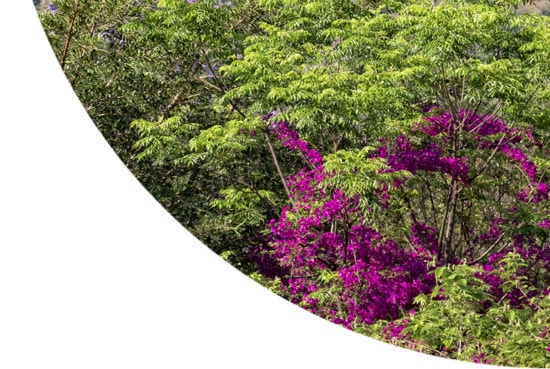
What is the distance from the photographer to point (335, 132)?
5473mm

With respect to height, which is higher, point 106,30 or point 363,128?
point 106,30

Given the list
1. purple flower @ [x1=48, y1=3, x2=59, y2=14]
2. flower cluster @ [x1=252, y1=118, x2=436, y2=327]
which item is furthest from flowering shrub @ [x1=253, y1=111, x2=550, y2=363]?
purple flower @ [x1=48, y1=3, x2=59, y2=14]

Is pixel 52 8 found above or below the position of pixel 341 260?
above

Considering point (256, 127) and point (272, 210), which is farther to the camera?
point (272, 210)

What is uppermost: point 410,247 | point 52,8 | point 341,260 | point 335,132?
point 52,8

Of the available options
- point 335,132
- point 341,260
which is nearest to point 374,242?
point 341,260

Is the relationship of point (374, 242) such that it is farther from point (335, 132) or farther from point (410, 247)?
point (335, 132)

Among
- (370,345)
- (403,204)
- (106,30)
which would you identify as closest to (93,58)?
(106,30)

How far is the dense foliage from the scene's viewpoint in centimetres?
457

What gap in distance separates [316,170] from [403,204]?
1347 millimetres

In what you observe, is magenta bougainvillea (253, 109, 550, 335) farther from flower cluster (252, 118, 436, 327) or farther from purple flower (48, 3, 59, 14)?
purple flower (48, 3, 59, 14)

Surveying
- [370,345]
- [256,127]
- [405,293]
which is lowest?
[405,293]

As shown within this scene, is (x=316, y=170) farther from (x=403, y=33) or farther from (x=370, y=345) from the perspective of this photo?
(x=370, y=345)

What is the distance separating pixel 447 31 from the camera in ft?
15.1
